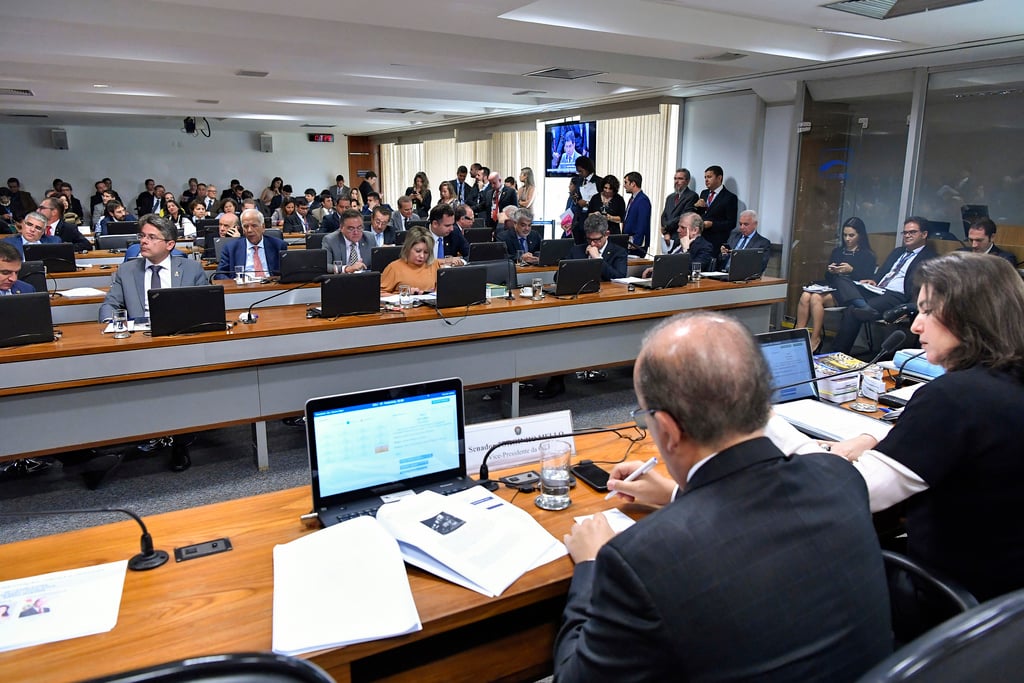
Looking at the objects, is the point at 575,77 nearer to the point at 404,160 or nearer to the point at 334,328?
the point at 334,328

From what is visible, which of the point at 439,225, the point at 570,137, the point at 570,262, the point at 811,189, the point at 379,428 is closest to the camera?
the point at 379,428

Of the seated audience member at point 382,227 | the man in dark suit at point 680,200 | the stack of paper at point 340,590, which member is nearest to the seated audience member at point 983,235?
the man in dark suit at point 680,200

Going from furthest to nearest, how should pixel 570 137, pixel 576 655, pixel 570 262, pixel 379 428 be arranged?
pixel 570 137 < pixel 570 262 < pixel 379 428 < pixel 576 655

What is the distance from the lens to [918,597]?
60.6 inches

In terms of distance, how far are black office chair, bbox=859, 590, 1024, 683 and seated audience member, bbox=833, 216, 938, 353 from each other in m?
5.21

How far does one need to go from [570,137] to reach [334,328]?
25.1 ft

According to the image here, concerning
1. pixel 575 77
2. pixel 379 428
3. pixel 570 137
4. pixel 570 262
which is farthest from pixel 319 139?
pixel 379 428

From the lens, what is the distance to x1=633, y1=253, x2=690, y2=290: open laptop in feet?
16.5

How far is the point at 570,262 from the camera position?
15.0ft

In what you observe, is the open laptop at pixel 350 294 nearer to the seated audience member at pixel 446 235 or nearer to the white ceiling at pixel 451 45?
the seated audience member at pixel 446 235

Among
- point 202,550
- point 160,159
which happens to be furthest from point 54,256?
point 160,159

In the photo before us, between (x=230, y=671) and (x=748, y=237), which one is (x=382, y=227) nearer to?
(x=748, y=237)

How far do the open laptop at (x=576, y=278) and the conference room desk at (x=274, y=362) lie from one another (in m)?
0.11

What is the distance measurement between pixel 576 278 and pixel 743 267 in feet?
5.56
